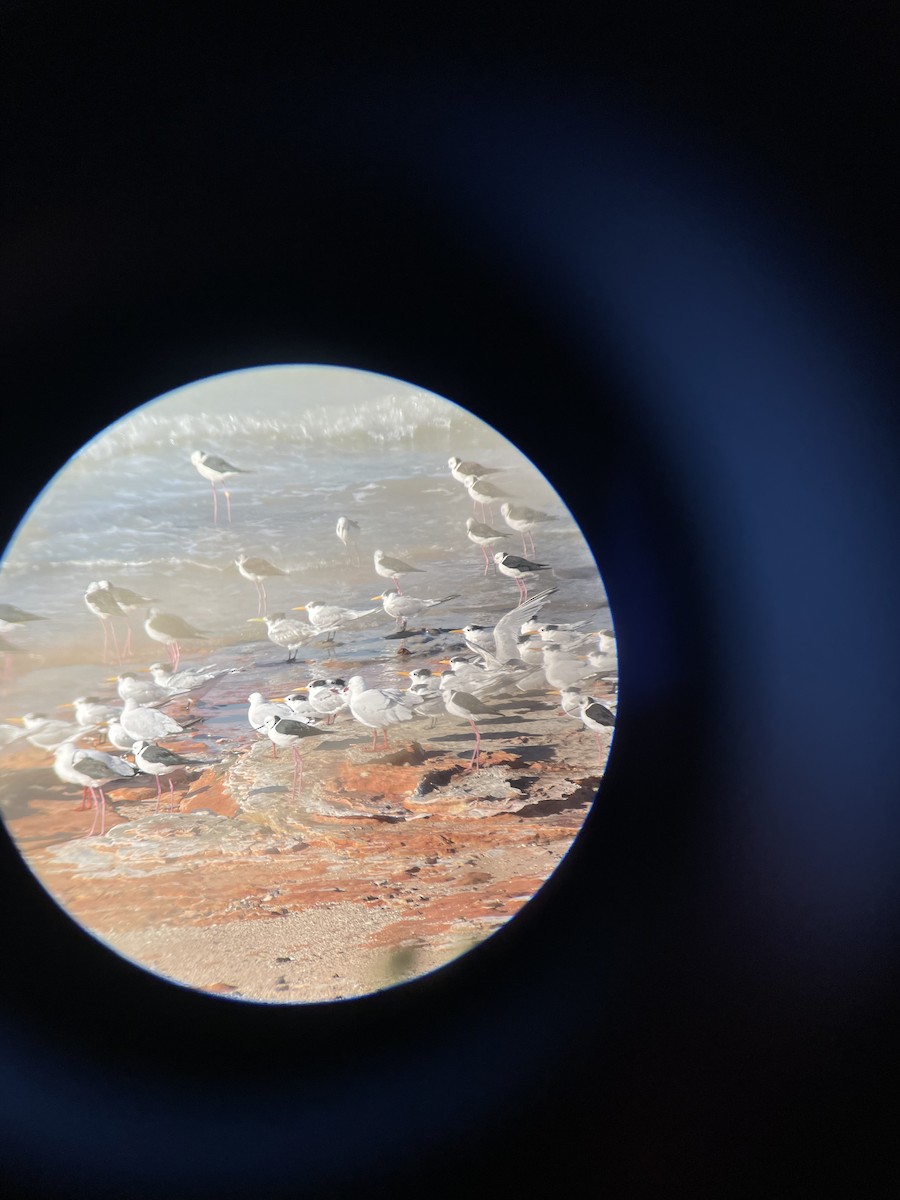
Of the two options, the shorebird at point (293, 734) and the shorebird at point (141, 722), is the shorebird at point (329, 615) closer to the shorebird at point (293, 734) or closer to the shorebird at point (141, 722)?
the shorebird at point (293, 734)

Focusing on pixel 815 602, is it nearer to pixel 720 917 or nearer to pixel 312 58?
pixel 720 917

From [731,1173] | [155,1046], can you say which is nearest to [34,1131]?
[155,1046]

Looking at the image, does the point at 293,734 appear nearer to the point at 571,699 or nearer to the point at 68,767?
the point at 68,767

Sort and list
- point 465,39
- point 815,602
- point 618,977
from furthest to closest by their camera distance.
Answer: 1. point 618,977
2. point 815,602
3. point 465,39

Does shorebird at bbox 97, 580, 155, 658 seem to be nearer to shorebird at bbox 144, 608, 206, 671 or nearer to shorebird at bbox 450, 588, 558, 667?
shorebird at bbox 144, 608, 206, 671

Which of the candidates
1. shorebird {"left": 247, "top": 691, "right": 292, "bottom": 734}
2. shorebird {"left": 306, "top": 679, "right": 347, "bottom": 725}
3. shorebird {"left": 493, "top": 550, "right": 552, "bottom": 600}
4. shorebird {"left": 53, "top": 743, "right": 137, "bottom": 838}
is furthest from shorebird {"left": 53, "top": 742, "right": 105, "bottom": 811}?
shorebird {"left": 493, "top": 550, "right": 552, "bottom": 600}

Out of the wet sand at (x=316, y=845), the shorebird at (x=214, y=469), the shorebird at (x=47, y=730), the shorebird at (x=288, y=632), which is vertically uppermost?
the shorebird at (x=214, y=469)

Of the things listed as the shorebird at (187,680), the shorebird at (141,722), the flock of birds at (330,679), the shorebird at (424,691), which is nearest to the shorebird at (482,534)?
the flock of birds at (330,679)

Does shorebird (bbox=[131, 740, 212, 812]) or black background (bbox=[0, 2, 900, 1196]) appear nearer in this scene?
black background (bbox=[0, 2, 900, 1196])
